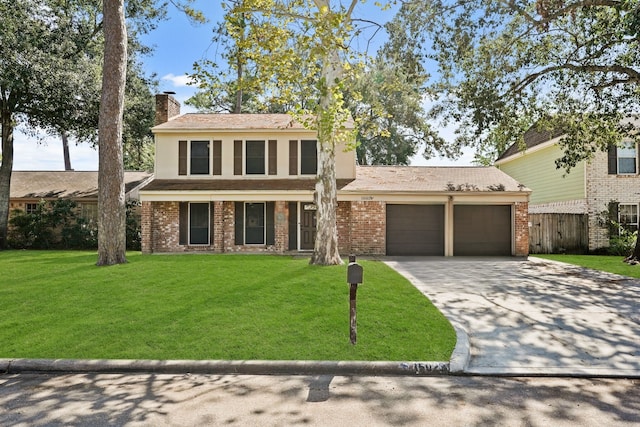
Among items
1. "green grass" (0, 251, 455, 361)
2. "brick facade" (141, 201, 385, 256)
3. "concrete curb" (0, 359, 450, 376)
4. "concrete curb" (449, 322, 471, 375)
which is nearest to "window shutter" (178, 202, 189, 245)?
"brick facade" (141, 201, 385, 256)

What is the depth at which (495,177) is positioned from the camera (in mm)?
18859

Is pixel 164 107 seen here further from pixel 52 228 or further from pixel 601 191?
pixel 601 191

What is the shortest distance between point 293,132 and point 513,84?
8425mm

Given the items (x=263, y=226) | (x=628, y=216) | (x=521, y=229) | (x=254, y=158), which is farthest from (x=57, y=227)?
(x=628, y=216)

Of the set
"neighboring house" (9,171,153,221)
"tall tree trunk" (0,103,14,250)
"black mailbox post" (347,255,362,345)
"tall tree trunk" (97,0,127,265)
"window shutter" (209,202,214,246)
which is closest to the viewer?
"black mailbox post" (347,255,362,345)

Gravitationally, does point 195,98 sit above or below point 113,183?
Result: above

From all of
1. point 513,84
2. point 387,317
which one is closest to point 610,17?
point 513,84

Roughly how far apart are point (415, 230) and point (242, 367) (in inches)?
534

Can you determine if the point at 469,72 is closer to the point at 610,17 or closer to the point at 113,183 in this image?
the point at 610,17

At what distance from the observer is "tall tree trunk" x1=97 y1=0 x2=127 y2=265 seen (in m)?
12.3

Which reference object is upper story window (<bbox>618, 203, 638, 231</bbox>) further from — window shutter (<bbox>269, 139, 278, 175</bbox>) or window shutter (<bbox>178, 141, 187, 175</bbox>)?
window shutter (<bbox>178, 141, 187, 175</bbox>)

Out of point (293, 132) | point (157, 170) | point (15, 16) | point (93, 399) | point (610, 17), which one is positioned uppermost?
point (15, 16)

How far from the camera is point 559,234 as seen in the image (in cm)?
1916

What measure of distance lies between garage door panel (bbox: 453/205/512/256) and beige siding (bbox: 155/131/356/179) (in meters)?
5.25
